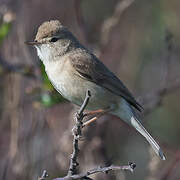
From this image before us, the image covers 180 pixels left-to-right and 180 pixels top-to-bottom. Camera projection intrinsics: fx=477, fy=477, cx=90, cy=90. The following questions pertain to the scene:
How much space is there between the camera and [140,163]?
276 inches

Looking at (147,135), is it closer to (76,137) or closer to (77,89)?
(77,89)

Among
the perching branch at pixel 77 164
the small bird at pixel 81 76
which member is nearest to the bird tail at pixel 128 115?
the small bird at pixel 81 76

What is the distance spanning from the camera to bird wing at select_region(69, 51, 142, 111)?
14.8ft

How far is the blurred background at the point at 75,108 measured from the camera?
525 cm

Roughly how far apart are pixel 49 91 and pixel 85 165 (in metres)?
1.00

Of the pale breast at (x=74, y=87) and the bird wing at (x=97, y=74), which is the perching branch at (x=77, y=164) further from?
the bird wing at (x=97, y=74)

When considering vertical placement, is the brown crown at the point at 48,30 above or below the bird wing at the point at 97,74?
above

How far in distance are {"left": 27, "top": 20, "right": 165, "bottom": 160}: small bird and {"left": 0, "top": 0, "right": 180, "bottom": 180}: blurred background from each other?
46cm

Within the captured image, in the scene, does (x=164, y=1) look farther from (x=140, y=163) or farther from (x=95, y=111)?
(x=95, y=111)

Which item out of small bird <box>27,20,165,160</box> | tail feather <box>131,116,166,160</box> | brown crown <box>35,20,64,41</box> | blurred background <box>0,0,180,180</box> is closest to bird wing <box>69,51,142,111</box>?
small bird <box>27,20,165,160</box>

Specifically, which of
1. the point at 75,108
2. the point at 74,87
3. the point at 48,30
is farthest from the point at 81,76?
the point at 75,108

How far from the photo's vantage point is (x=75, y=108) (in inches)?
215

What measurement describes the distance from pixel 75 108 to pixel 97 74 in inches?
38.3

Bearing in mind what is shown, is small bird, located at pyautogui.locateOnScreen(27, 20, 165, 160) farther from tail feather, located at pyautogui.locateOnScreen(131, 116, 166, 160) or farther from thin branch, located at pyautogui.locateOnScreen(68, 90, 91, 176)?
thin branch, located at pyautogui.locateOnScreen(68, 90, 91, 176)
